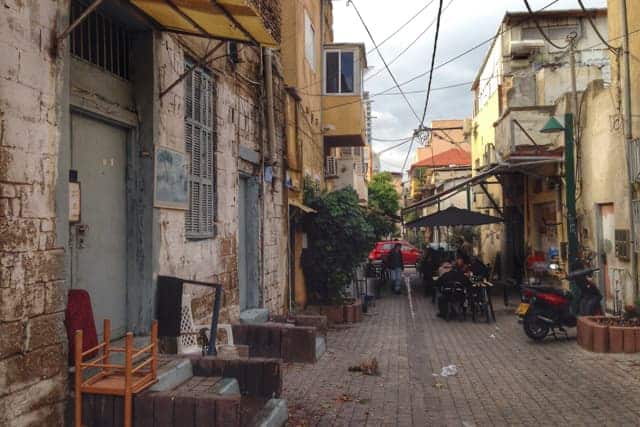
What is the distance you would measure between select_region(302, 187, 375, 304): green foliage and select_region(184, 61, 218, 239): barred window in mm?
4654

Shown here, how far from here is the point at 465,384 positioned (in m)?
6.98

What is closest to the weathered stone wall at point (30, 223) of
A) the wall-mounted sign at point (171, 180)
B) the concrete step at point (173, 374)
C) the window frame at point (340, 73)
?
the concrete step at point (173, 374)

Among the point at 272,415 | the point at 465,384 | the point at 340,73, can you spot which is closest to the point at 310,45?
the point at 340,73

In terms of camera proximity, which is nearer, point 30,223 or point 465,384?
point 30,223

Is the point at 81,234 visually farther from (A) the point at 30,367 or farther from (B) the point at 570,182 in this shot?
(B) the point at 570,182

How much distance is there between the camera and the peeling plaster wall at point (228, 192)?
622 centimetres

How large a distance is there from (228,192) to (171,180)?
77.9 inches

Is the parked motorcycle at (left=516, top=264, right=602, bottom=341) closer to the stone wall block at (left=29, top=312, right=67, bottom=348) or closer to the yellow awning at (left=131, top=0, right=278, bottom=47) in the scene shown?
the yellow awning at (left=131, top=0, right=278, bottom=47)

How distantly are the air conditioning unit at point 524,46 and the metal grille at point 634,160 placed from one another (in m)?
10.4

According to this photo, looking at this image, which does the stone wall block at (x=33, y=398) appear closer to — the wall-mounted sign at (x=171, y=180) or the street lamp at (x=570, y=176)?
the wall-mounted sign at (x=171, y=180)

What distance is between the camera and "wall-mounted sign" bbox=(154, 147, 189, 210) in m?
5.96

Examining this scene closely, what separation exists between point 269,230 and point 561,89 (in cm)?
1137

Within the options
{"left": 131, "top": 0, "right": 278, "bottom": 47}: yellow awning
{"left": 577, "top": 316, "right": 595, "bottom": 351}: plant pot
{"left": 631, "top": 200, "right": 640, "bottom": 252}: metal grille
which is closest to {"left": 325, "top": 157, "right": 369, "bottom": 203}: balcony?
{"left": 631, "top": 200, "right": 640, "bottom": 252}: metal grille

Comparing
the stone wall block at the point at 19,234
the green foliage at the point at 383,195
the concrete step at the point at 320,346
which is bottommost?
the concrete step at the point at 320,346
